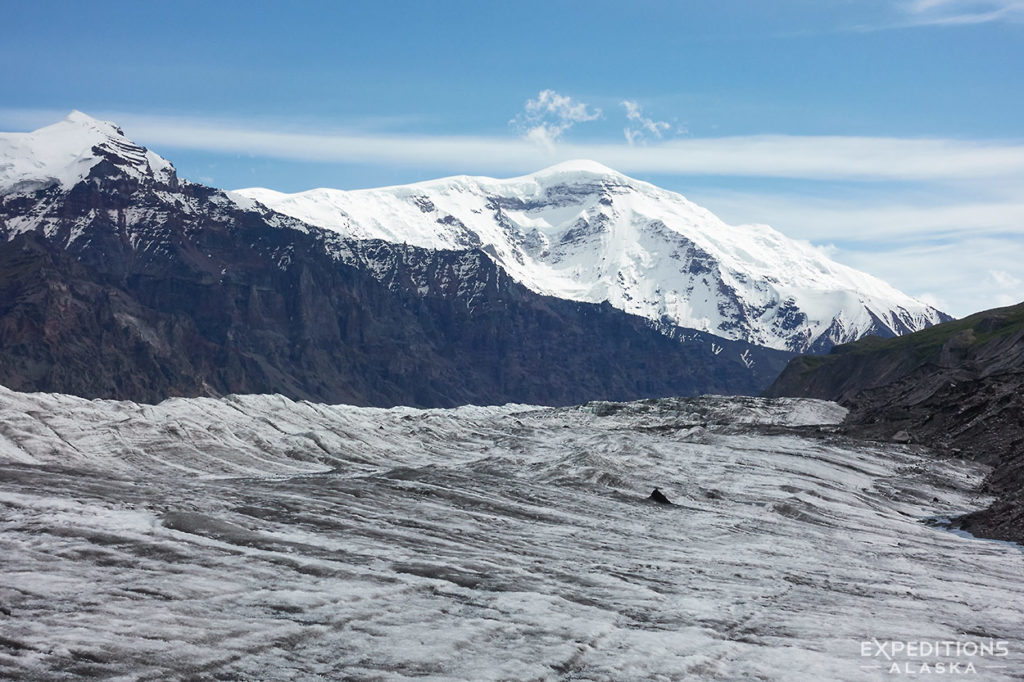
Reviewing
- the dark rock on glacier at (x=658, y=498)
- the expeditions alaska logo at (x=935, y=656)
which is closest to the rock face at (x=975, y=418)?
the dark rock on glacier at (x=658, y=498)

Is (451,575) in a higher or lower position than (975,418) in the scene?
lower

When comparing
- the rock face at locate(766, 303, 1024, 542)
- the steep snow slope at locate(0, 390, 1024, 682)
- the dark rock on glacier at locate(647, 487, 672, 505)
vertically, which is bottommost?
the dark rock on glacier at locate(647, 487, 672, 505)

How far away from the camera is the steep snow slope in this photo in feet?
116

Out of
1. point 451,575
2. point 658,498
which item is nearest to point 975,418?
point 658,498

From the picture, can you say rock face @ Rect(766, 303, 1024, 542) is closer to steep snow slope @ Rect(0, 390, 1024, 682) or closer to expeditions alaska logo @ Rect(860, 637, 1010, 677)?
steep snow slope @ Rect(0, 390, 1024, 682)

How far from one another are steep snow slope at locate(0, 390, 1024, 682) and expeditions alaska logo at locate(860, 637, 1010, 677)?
34 cm

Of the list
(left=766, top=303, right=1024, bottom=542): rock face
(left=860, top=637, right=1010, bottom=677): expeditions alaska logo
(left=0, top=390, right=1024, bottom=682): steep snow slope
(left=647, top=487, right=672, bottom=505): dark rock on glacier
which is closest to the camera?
(left=0, top=390, right=1024, bottom=682): steep snow slope

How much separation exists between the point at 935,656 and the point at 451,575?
20314 millimetres

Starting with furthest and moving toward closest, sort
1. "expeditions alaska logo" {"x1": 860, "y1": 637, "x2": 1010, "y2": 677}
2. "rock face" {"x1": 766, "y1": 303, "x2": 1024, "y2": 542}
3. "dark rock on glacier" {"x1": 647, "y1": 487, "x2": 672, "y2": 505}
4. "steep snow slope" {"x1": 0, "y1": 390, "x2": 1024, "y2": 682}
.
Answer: "rock face" {"x1": 766, "y1": 303, "x2": 1024, "y2": 542}, "dark rock on glacier" {"x1": 647, "y1": 487, "x2": 672, "y2": 505}, "expeditions alaska logo" {"x1": 860, "y1": 637, "x2": 1010, "y2": 677}, "steep snow slope" {"x1": 0, "y1": 390, "x2": 1024, "y2": 682}

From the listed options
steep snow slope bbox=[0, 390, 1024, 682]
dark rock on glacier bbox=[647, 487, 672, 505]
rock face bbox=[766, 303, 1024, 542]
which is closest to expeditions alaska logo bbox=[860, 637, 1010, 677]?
steep snow slope bbox=[0, 390, 1024, 682]

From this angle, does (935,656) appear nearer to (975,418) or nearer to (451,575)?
(451,575)

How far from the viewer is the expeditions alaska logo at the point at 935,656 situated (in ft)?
121

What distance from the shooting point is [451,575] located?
160 ft

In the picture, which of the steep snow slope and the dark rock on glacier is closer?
the steep snow slope
